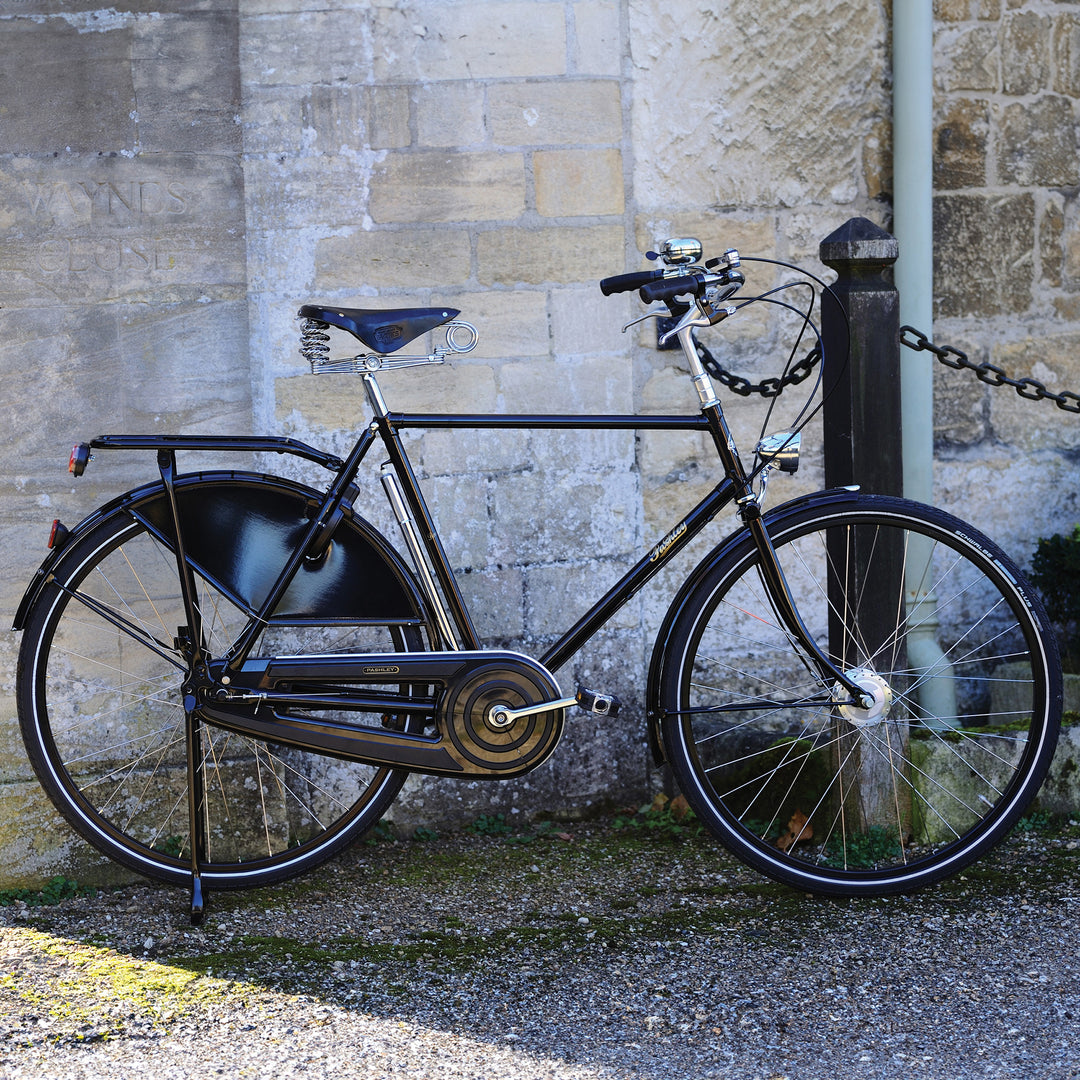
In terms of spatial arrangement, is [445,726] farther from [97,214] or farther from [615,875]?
[97,214]

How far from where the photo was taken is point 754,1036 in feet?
7.76

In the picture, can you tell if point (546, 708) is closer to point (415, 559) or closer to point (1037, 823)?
point (415, 559)

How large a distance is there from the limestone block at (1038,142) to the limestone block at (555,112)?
1.28 metres

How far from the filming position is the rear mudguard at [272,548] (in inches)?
113

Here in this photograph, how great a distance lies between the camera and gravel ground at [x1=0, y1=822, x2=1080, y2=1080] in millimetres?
2307

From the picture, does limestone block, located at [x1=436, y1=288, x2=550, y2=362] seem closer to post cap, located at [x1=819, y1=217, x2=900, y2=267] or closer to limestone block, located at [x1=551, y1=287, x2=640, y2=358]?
limestone block, located at [x1=551, y1=287, x2=640, y2=358]

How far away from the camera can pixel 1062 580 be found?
12.1 ft

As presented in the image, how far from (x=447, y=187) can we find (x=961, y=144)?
1632 millimetres

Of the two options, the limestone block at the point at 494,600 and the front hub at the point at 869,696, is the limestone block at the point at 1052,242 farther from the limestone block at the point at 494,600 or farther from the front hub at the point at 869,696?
the limestone block at the point at 494,600

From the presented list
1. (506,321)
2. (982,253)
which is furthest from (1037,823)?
(506,321)

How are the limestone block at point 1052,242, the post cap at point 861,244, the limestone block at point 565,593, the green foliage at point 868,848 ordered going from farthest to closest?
1. the limestone block at point 1052,242
2. the limestone block at point 565,593
3. the green foliage at point 868,848
4. the post cap at point 861,244

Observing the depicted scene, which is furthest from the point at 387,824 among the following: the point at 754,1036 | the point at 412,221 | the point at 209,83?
the point at 209,83

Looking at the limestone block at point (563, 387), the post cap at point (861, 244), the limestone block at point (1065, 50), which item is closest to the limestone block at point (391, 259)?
the limestone block at point (563, 387)

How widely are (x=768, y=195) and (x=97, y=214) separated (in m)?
1.89
